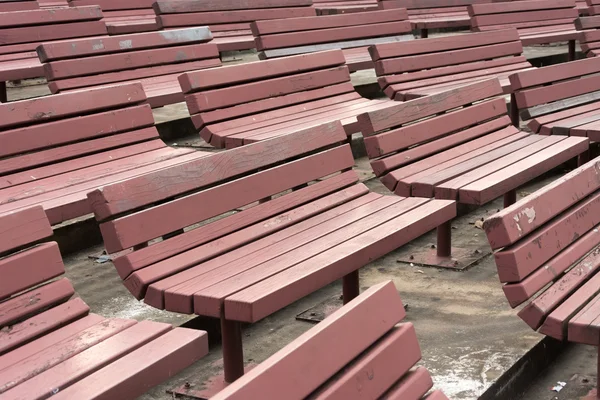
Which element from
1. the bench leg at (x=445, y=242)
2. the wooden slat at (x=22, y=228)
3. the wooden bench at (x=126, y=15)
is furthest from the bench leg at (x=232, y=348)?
the wooden bench at (x=126, y=15)

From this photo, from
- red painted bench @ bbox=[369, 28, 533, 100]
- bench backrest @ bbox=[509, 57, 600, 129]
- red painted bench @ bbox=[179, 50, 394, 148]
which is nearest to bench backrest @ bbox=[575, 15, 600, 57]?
red painted bench @ bbox=[369, 28, 533, 100]

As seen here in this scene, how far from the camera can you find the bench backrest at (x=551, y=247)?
10.1 feet

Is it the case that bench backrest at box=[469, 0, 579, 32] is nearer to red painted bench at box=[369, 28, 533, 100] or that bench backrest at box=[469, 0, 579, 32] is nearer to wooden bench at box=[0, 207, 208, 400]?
red painted bench at box=[369, 28, 533, 100]

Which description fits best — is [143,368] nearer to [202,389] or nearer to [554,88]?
[202,389]

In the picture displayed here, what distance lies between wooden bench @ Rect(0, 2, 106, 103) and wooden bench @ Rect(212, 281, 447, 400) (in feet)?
16.5

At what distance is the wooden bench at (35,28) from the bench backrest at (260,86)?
1.85 m

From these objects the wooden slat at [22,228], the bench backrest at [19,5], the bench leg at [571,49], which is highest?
the bench backrest at [19,5]

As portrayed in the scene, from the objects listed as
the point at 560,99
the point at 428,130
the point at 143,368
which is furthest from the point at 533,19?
the point at 143,368

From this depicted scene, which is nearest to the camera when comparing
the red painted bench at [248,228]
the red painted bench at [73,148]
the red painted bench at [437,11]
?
the red painted bench at [248,228]

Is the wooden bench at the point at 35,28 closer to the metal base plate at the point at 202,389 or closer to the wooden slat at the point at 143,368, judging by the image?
the metal base plate at the point at 202,389

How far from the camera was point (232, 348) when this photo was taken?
10.7ft

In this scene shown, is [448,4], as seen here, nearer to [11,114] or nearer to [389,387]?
[11,114]

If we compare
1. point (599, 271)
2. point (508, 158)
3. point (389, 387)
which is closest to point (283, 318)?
point (599, 271)

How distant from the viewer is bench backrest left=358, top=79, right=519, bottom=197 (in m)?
4.57
